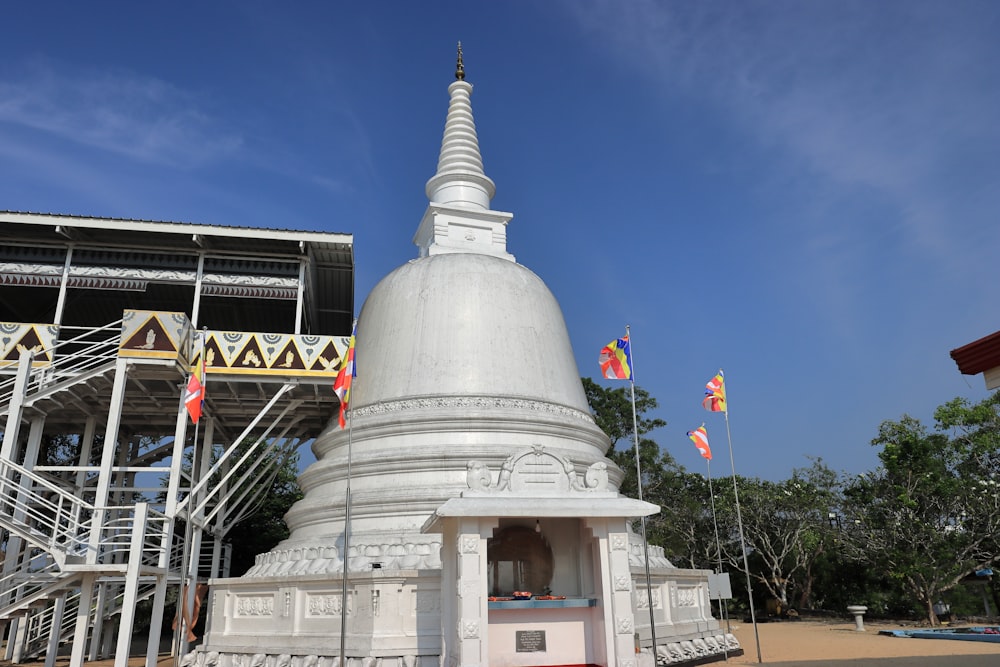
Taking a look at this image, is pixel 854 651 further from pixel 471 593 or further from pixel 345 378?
pixel 345 378

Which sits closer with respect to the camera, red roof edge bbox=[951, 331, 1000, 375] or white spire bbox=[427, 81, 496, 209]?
red roof edge bbox=[951, 331, 1000, 375]

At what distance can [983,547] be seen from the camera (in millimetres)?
31109

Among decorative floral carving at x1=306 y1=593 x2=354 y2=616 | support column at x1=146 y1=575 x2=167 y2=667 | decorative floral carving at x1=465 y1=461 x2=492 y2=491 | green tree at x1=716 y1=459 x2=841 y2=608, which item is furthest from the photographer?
green tree at x1=716 y1=459 x2=841 y2=608

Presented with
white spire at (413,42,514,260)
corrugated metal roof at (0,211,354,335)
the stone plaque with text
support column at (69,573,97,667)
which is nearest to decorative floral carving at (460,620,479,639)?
the stone plaque with text

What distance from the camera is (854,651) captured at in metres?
20.1

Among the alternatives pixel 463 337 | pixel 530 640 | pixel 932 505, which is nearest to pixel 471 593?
pixel 530 640

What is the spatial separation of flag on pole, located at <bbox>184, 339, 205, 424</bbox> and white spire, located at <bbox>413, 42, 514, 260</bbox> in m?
8.74

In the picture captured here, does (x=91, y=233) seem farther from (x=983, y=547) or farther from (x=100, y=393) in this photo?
(x=983, y=547)

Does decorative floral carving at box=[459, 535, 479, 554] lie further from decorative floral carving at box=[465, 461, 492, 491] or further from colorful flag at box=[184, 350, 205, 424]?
colorful flag at box=[184, 350, 205, 424]

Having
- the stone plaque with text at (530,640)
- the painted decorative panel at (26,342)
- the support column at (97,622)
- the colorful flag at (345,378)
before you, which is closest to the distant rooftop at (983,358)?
the stone plaque with text at (530,640)

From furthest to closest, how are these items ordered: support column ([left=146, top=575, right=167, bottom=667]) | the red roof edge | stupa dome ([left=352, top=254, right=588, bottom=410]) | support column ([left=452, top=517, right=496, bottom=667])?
stupa dome ([left=352, top=254, right=588, bottom=410])
support column ([left=146, top=575, right=167, bottom=667])
support column ([left=452, top=517, right=496, bottom=667])
the red roof edge

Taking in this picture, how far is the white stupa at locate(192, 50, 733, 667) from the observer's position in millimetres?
13820

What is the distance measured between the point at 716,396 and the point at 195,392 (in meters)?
13.5

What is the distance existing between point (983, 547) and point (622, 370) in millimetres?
21422
